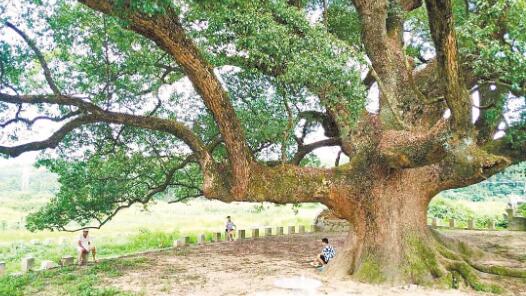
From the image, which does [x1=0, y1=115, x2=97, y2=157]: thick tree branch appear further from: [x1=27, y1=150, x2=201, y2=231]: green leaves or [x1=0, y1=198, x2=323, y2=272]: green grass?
[x1=0, y1=198, x2=323, y2=272]: green grass

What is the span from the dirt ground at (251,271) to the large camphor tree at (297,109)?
26.4 inches

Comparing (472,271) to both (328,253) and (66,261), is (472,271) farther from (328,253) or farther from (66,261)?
(66,261)

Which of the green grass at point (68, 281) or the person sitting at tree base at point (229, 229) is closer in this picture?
Answer: the green grass at point (68, 281)

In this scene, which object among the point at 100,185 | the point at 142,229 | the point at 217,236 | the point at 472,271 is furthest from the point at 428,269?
the point at 142,229

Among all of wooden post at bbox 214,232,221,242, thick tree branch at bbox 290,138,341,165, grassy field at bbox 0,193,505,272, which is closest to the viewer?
thick tree branch at bbox 290,138,341,165

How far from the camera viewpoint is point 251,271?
31.6ft

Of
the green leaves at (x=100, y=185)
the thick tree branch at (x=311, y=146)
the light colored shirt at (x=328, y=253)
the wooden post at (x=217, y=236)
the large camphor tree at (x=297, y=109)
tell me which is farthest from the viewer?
the wooden post at (x=217, y=236)

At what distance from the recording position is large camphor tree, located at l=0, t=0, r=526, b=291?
7.14m

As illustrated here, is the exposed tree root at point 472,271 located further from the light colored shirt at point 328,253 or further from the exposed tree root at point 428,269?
the light colored shirt at point 328,253

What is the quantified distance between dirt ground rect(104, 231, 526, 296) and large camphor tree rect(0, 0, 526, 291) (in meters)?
0.67

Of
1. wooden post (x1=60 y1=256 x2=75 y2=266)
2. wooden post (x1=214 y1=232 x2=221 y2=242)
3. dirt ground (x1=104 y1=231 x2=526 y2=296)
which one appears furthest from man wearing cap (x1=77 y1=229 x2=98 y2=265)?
wooden post (x1=214 y1=232 x2=221 y2=242)

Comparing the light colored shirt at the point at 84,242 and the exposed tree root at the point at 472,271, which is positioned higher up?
the light colored shirt at the point at 84,242

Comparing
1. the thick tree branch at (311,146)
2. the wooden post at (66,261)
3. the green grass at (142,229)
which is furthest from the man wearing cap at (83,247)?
the thick tree branch at (311,146)

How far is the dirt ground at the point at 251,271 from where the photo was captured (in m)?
7.98
